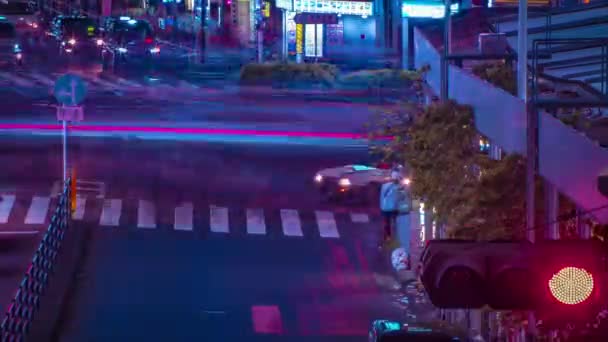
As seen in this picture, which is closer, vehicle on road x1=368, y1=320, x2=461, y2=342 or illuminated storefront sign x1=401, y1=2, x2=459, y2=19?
vehicle on road x1=368, y1=320, x2=461, y2=342

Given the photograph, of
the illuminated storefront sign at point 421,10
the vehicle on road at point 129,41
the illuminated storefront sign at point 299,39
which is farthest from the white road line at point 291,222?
→ the illuminated storefront sign at point 421,10

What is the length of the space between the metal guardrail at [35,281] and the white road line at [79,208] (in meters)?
2.08

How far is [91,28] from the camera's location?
193ft

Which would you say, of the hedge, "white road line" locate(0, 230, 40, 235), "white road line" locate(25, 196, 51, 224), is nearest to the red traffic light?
"white road line" locate(0, 230, 40, 235)

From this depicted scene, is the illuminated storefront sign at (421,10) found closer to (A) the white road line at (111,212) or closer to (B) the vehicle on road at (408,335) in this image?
(A) the white road line at (111,212)

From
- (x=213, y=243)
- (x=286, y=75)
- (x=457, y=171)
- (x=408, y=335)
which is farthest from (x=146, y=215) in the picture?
(x=286, y=75)

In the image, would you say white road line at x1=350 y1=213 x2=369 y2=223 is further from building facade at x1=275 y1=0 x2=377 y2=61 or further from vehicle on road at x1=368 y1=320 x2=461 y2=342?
building facade at x1=275 y1=0 x2=377 y2=61

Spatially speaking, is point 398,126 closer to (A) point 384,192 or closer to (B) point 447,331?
(B) point 447,331

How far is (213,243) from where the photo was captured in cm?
2559

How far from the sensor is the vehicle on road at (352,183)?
29828 mm

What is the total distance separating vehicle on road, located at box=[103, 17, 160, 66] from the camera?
57.5 meters

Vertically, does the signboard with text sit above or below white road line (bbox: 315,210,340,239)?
above

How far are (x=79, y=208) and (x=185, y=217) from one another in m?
2.61

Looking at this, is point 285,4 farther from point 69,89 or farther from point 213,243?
point 213,243
